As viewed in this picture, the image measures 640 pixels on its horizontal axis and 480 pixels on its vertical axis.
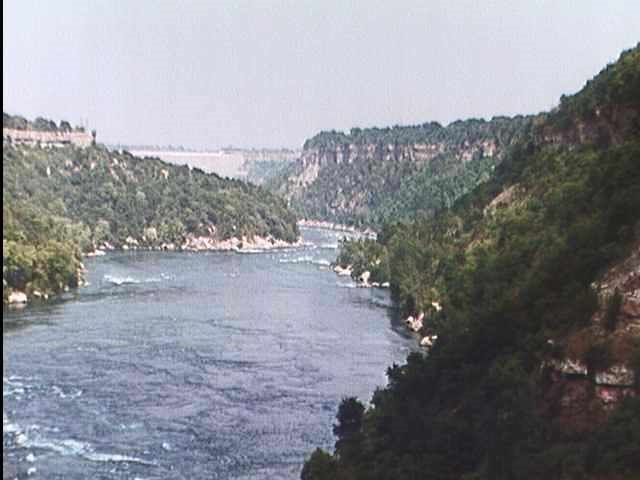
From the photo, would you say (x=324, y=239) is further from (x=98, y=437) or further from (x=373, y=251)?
(x=98, y=437)

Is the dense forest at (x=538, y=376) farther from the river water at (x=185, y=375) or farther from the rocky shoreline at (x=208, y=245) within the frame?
the rocky shoreline at (x=208, y=245)

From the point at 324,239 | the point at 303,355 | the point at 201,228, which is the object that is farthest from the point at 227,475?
the point at 324,239

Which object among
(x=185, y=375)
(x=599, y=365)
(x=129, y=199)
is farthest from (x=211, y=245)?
(x=599, y=365)

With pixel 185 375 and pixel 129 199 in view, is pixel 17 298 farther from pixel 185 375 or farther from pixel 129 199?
pixel 129 199

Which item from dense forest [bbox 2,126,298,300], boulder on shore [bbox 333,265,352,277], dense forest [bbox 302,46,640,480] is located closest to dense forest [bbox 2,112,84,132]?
dense forest [bbox 2,126,298,300]

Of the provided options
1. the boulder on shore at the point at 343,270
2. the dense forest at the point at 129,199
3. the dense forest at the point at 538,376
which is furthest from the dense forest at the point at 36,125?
the dense forest at the point at 538,376

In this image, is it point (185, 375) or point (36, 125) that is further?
point (36, 125)

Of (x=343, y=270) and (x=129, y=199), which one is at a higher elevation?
(x=129, y=199)
